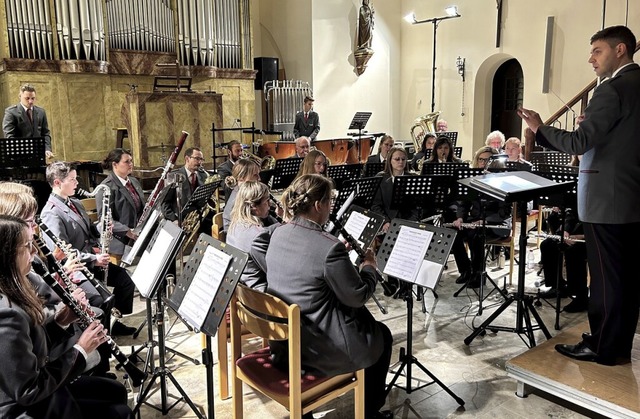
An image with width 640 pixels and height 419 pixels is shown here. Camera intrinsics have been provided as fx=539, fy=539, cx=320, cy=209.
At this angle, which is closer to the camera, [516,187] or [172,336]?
[516,187]

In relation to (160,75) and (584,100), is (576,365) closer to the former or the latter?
(584,100)

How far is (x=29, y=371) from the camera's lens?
1.69 meters

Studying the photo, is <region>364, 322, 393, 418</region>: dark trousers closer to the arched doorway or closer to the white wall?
the white wall

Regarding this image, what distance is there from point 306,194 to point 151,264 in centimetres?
85

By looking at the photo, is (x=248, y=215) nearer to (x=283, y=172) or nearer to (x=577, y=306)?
(x=283, y=172)

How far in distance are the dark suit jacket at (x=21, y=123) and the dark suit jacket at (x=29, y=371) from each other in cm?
536

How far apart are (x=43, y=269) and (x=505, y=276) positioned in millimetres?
3821

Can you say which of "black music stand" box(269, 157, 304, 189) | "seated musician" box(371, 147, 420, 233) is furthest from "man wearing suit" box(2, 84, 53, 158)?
"seated musician" box(371, 147, 420, 233)

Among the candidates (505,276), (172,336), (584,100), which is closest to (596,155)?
(505,276)

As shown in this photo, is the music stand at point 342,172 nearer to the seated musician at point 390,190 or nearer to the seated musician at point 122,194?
the seated musician at point 390,190

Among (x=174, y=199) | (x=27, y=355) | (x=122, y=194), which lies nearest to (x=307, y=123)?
(x=174, y=199)

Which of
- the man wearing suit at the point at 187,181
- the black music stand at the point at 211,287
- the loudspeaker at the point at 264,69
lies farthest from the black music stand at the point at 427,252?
the loudspeaker at the point at 264,69

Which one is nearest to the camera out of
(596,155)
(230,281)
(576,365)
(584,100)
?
(230,281)

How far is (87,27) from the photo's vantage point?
8.27m
